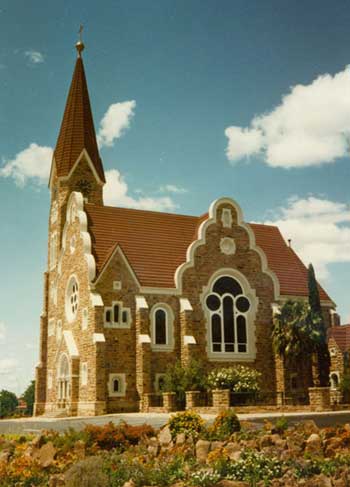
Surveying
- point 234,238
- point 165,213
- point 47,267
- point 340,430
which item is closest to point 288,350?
point 234,238

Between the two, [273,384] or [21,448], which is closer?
[21,448]

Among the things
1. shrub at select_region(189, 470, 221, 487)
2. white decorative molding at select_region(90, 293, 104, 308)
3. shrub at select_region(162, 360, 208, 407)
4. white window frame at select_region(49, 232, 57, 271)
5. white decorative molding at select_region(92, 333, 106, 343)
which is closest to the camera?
shrub at select_region(189, 470, 221, 487)

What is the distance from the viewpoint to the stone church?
3609 cm

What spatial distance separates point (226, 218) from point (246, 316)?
6.83 meters

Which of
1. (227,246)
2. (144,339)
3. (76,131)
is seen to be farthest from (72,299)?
(76,131)

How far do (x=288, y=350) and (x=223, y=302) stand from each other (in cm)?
526

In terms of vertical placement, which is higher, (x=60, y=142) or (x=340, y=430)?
(x=60, y=142)

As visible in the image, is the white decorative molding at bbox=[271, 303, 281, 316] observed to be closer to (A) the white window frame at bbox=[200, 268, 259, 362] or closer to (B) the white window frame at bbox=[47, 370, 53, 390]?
(A) the white window frame at bbox=[200, 268, 259, 362]

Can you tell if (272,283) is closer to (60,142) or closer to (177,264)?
(177,264)

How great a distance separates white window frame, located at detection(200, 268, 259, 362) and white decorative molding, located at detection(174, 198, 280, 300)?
1.81 m

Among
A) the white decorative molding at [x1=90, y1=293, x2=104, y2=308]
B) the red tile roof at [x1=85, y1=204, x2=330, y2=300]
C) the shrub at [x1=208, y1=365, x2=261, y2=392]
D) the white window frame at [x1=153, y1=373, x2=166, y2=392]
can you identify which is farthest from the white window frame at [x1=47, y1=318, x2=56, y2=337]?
the shrub at [x1=208, y1=365, x2=261, y2=392]

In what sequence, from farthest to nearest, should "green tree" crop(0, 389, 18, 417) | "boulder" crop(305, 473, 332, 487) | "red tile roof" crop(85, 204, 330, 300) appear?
"green tree" crop(0, 389, 18, 417), "red tile roof" crop(85, 204, 330, 300), "boulder" crop(305, 473, 332, 487)

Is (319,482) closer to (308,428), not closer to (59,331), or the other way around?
(308,428)

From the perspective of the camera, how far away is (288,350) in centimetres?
3875
